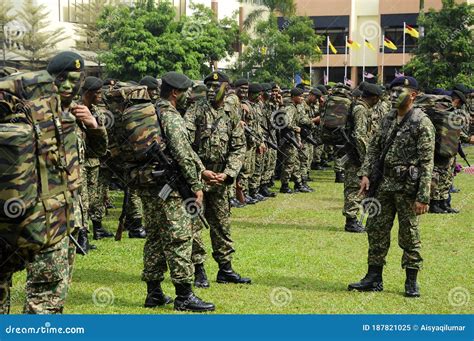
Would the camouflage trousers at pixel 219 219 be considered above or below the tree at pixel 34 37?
below

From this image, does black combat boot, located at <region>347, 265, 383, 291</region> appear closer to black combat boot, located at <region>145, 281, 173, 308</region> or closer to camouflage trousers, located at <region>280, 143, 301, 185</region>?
black combat boot, located at <region>145, 281, 173, 308</region>

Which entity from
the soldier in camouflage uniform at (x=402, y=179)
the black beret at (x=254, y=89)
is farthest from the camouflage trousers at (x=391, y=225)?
the black beret at (x=254, y=89)

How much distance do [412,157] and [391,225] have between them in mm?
735

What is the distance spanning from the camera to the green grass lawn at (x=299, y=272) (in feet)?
24.2

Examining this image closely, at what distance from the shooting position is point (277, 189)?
56.0ft

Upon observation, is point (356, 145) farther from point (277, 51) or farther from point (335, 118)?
point (277, 51)

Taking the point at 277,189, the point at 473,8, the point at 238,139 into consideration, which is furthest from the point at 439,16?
the point at 238,139

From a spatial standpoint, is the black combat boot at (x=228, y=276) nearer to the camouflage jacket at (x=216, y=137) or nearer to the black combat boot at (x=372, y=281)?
the camouflage jacket at (x=216, y=137)

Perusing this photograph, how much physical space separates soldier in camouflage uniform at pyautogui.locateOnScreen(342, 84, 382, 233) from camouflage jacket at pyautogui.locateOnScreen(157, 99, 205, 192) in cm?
465

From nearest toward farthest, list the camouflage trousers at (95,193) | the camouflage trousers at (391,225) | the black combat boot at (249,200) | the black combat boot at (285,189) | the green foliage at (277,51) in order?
the camouflage trousers at (391,225) < the camouflage trousers at (95,193) < the black combat boot at (249,200) < the black combat boot at (285,189) < the green foliage at (277,51)

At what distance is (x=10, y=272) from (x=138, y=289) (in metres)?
3.06

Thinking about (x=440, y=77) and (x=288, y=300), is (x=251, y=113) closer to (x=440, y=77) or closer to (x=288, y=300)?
(x=288, y=300)

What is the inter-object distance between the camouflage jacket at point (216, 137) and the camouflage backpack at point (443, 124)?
2.23 meters

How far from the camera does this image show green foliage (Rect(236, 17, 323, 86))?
34.3 m
